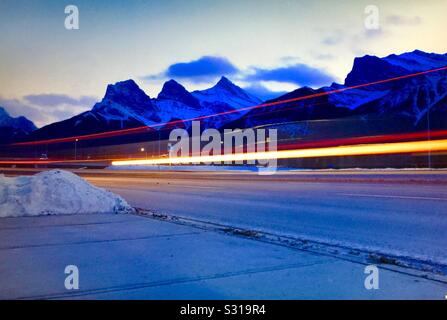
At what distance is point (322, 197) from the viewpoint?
14258mm

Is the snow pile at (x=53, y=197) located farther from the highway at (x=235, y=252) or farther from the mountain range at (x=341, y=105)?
the mountain range at (x=341, y=105)

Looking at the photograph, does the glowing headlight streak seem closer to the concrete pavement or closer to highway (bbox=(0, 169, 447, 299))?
highway (bbox=(0, 169, 447, 299))

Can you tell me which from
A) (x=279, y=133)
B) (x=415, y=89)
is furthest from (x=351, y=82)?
(x=279, y=133)

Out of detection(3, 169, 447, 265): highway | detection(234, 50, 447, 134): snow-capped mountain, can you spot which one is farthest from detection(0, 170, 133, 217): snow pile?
detection(234, 50, 447, 134): snow-capped mountain

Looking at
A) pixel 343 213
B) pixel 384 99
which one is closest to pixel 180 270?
pixel 343 213

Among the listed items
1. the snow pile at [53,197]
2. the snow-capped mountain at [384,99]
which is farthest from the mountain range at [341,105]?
the snow pile at [53,197]

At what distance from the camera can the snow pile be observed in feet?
36.1

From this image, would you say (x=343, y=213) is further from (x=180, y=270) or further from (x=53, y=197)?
(x=53, y=197)

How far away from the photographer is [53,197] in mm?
11422

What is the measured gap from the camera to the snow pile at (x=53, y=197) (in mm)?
10992

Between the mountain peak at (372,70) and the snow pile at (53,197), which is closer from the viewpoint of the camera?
the snow pile at (53,197)
